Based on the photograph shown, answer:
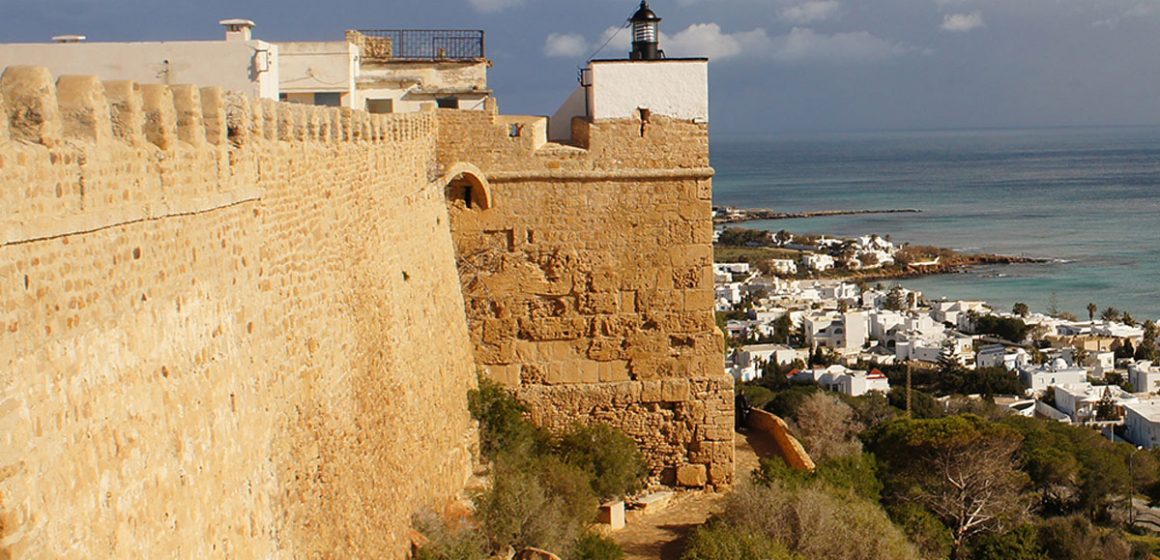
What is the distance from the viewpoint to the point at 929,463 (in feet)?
64.7

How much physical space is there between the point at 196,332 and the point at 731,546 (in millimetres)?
6371

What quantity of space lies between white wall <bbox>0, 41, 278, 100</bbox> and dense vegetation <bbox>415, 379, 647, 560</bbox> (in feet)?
12.2

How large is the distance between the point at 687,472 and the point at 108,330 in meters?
9.17

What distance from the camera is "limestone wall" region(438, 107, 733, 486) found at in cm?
1285

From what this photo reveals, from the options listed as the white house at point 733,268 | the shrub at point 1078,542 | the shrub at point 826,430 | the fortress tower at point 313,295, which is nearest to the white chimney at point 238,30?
the fortress tower at point 313,295

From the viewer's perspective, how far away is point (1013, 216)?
102 metres

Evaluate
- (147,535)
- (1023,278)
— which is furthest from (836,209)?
(147,535)

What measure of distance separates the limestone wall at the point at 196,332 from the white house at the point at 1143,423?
100ft

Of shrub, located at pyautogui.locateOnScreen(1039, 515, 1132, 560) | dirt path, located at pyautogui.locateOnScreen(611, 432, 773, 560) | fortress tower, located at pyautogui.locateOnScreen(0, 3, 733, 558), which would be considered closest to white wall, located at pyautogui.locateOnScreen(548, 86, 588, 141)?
fortress tower, located at pyautogui.locateOnScreen(0, 3, 733, 558)

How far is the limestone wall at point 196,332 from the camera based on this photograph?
413 centimetres

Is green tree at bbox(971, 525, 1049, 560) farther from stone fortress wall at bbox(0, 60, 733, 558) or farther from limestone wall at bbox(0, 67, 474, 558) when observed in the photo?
limestone wall at bbox(0, 67, 474, 558)

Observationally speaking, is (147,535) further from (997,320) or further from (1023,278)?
(1023,278)

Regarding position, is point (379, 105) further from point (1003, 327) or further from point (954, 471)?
point (1003, 327)

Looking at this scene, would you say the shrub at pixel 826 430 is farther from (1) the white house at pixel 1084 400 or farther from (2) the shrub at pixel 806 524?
(1) the white house at pixel 1084 400
